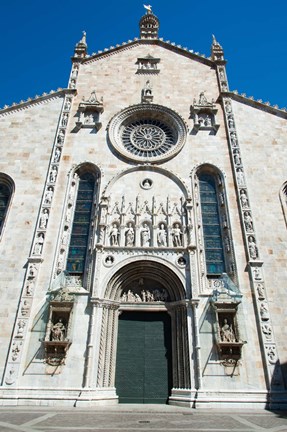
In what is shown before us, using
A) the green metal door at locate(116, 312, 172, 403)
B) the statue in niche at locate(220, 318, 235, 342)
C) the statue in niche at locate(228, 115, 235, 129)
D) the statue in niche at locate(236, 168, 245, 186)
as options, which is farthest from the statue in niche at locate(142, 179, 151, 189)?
the statue in niche at locate(220, 318, 235, 342)

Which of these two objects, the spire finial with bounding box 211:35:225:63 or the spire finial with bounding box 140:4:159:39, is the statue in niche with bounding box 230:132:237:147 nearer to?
the spire finial with bounding box 211:35:225:63

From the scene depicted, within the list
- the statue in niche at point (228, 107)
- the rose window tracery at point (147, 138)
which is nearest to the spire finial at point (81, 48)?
the rose window tracery at point (147, 138)

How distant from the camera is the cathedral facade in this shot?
466 inches

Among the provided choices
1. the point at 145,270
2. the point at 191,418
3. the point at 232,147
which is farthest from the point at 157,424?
the point at 232,147

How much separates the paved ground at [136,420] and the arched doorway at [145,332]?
1.26 meters

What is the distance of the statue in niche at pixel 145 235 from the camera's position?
46.8 feet

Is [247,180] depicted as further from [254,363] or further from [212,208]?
[254,363]

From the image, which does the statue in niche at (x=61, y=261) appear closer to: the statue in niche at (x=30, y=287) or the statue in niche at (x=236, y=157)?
the statue in niche at (x=30, y=287)

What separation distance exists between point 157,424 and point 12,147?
14676 mm

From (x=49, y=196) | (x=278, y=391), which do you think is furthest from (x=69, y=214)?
(x=278, y=391)

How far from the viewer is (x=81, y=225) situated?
15.3m

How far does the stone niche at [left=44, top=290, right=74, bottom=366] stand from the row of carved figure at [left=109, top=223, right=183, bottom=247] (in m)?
3.29

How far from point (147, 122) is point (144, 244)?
27.6 ft

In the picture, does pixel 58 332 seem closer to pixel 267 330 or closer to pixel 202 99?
pixel 267 330
